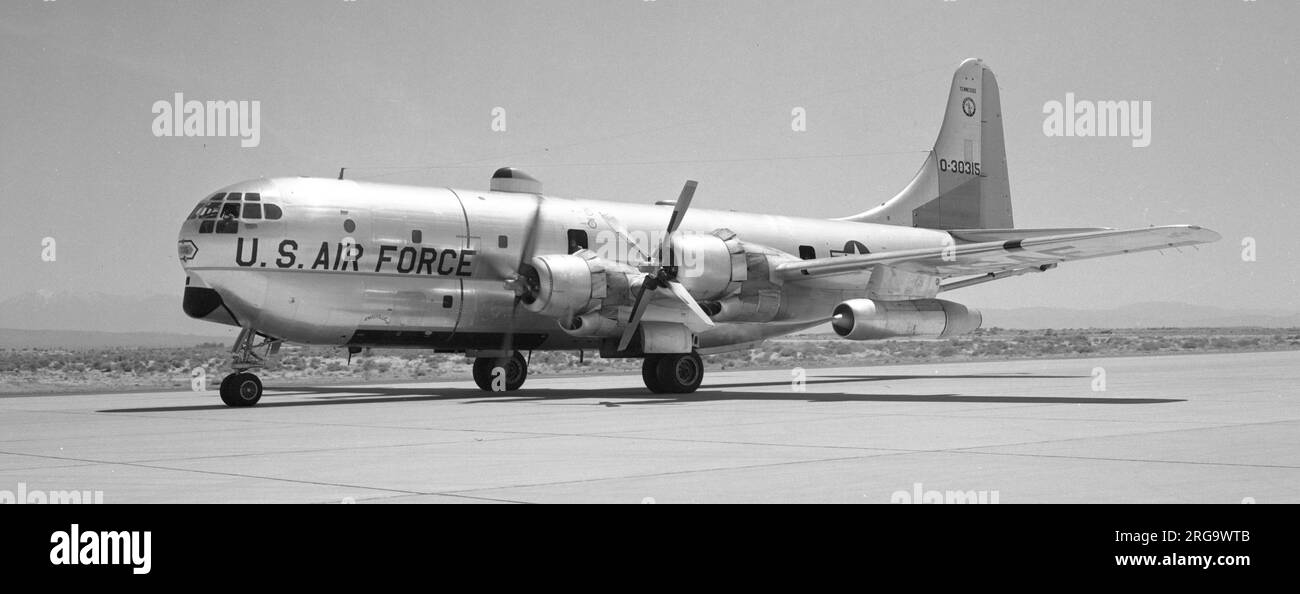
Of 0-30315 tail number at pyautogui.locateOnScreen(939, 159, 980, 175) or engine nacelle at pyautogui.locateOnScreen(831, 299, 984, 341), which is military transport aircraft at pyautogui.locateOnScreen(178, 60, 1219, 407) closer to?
engine nacelle at pyautogui.locateOnScreen(831, 299, 984, 341)

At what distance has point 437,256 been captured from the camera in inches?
943

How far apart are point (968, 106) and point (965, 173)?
6.73 feet

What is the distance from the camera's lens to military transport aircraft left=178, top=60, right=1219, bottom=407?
71.5 ft

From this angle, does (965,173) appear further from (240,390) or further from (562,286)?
(240,390)

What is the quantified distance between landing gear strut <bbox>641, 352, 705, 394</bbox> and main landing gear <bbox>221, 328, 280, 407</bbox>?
25.4ft

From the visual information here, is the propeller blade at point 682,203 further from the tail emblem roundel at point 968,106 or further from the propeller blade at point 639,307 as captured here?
the tail emblem roundel at point 968,106

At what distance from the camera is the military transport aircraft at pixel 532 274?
21797 millimetres

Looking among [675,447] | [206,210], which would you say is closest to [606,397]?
[206,210]

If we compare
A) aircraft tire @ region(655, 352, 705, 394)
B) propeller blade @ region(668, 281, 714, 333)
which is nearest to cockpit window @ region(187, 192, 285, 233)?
propeller blade @ region(668, 281, 714, 333)

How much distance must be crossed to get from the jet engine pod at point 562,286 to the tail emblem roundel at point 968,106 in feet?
54.2

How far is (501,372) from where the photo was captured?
27.0 m

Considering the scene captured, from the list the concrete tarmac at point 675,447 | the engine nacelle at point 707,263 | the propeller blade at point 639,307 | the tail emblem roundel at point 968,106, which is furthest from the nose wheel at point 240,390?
the tail emblem roundel at point 968,106

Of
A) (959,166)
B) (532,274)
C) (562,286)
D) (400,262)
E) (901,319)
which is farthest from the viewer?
(959,166)
